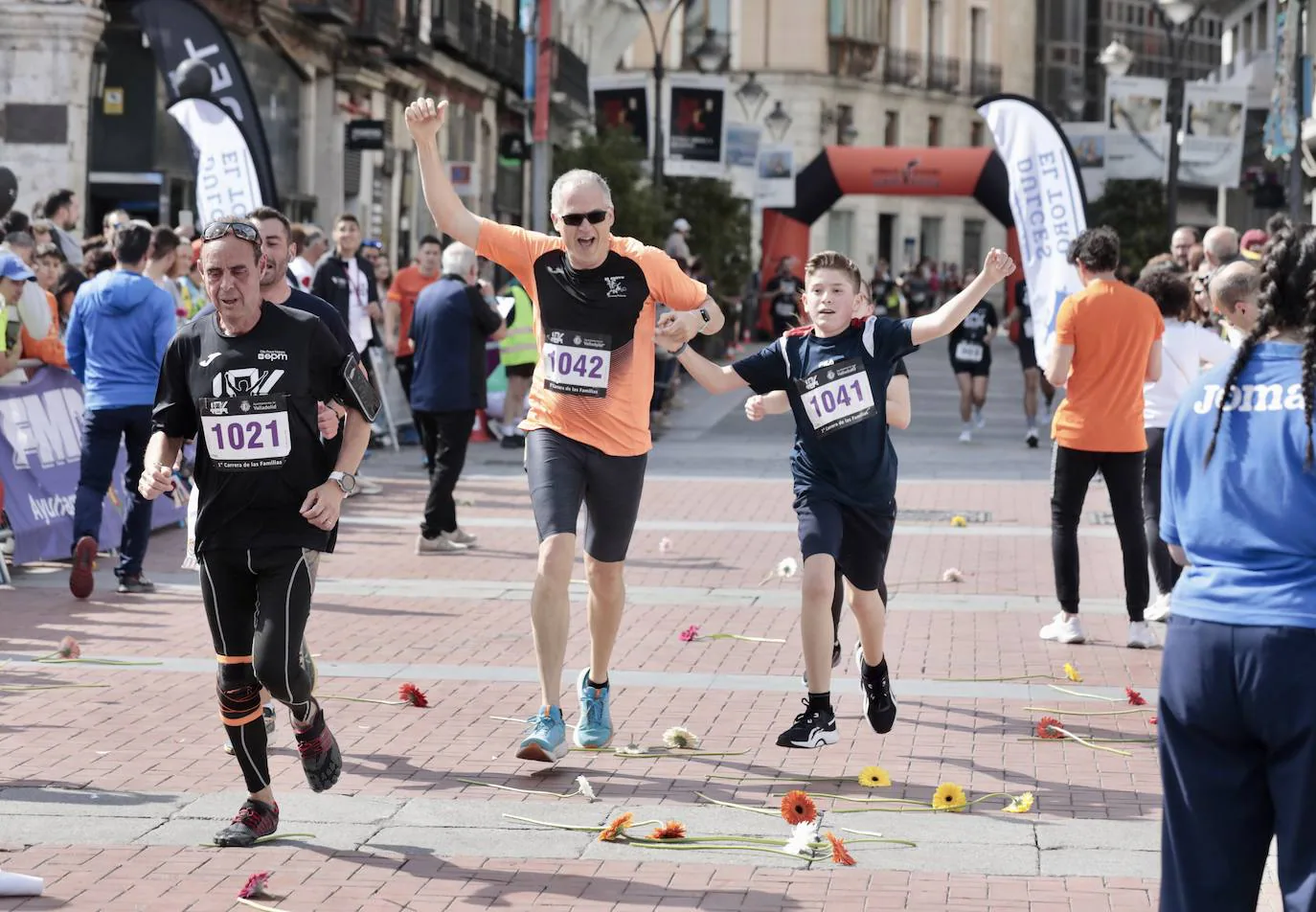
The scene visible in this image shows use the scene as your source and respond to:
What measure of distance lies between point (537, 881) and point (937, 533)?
8597mm

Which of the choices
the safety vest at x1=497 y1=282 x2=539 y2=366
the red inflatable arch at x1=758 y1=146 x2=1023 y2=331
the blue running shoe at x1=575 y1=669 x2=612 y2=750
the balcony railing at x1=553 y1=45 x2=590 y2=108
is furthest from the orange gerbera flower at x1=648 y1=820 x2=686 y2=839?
the balcony railing at x1=553 y1=45 x2=590 y2=108

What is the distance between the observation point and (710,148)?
119 feet

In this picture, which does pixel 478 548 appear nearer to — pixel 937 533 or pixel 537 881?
pixel 937 533

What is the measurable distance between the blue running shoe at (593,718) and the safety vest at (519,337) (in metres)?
12.4

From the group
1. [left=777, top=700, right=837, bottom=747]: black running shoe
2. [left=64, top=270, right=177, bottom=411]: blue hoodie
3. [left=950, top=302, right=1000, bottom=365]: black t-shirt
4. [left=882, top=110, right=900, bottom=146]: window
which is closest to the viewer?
[left=777, top=700, right=837, bottom=747]: black running shoe

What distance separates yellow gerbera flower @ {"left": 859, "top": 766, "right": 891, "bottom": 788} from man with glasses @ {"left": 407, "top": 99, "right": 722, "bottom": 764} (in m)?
0.98

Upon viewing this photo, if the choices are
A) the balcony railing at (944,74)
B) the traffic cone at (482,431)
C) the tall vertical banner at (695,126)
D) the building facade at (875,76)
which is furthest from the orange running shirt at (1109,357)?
the balcony railing at (944,74)

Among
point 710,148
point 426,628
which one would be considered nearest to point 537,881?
point 426,628

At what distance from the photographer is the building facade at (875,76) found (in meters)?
69.6

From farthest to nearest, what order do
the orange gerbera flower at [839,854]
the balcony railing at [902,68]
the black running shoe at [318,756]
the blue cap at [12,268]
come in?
the balcony railing at [902,68] → the blue cap at [12,268] → the black running shoe at [318,756] → the orange gerbera flower at [839,854]

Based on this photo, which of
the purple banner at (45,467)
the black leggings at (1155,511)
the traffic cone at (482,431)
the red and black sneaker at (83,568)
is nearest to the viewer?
the black leggings at (1155,511)

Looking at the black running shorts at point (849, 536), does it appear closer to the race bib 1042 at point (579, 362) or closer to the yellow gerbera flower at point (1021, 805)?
the race bib 1042 at point (579, 362)

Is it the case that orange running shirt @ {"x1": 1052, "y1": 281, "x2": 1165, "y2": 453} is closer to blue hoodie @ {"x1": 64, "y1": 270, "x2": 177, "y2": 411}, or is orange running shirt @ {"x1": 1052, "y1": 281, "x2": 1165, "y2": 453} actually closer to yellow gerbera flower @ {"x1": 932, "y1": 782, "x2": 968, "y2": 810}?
yellow gerbera flower @ {"x1": 932, "y1": 782, "x2": 968, "y2": 810}

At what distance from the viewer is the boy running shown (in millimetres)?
7102
